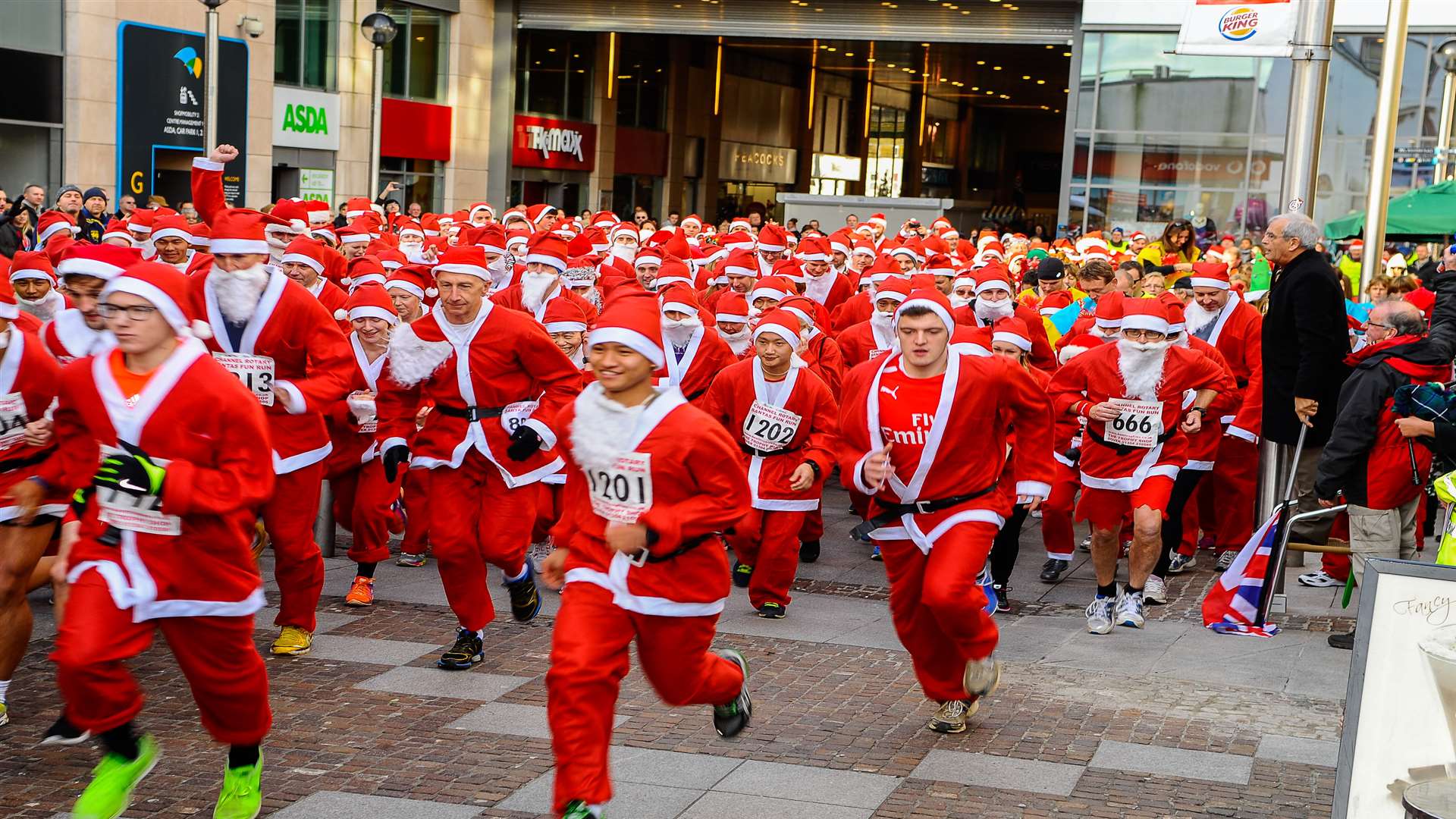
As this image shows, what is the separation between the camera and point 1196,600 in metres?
10.2

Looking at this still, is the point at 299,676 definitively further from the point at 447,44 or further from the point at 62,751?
the point at 447,44

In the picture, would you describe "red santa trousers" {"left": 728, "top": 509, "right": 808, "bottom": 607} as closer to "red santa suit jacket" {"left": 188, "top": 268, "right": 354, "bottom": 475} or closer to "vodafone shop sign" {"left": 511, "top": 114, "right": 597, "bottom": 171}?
"red santa suit jacket" {"left": 188, "top": 268, "right": 354, "bottom": 475}

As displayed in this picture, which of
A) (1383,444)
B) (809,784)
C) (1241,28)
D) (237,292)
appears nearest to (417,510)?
(237,292)

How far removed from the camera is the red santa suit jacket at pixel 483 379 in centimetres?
785

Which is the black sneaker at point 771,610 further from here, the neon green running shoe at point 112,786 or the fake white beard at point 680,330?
the neon green running shoe at point 112,786

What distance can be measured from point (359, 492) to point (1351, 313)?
796 cm

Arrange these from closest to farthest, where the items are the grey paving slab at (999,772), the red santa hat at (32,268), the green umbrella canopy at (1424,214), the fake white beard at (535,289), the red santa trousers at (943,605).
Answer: the grey paving slab at (999,772) → the red santa trousers at (943,605) → the red santa hat at (32,268) → the fake white beard at (535,289) → the green umbrella canopy at (1424,214)

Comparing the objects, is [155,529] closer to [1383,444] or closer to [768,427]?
[768,427]

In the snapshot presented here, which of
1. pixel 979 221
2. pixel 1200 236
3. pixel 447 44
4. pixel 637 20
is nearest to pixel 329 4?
pixel 447 44

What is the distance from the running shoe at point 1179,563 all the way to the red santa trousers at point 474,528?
4963 millimetres

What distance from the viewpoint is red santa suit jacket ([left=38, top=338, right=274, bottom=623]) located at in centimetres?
524

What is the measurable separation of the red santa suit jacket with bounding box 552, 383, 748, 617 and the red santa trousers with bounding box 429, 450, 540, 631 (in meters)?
2.29

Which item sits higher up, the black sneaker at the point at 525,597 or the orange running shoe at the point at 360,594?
the black sneaker at the point at 525,597

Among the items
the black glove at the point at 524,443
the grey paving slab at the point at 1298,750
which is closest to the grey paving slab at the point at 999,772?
the grey paving slab at the point at 1298,750
